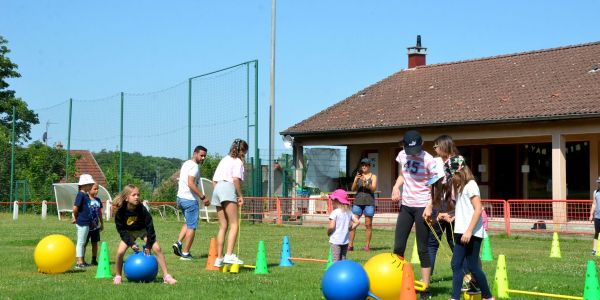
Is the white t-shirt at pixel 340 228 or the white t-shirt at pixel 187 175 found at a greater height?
the white t-shirt at pixel 187 175

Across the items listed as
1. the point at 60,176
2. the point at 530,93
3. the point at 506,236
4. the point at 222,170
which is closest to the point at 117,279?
the point at 222,170

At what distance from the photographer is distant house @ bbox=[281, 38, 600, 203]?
83.2 ft

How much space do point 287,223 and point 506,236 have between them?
8384mm

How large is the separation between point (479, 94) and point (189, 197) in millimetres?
17510

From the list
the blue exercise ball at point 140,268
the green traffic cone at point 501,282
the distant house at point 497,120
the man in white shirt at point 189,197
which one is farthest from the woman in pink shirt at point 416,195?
the distant house at point 497,120

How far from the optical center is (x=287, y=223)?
93.7 feet

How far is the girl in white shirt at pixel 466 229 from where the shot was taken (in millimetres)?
8445

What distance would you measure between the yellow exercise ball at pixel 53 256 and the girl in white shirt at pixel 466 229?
5928mm

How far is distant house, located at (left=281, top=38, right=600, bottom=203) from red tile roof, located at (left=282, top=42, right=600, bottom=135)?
1.6 inches

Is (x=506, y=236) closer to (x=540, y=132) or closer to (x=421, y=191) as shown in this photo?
(x=540, y=132)

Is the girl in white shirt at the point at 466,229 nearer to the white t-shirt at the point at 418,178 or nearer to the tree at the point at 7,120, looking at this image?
the white t-shirt at the point at 418,178

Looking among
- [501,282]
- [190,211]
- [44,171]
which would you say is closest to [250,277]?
[190,211]

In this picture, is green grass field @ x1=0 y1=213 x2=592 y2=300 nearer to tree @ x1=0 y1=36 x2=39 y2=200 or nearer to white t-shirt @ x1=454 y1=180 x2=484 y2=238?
white t-shirt @ x1=454 y1=180 x2=484 y2=238

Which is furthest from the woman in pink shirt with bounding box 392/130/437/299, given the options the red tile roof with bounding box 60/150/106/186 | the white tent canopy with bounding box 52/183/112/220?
the red tile roof with bounding box 60/150/106/186
